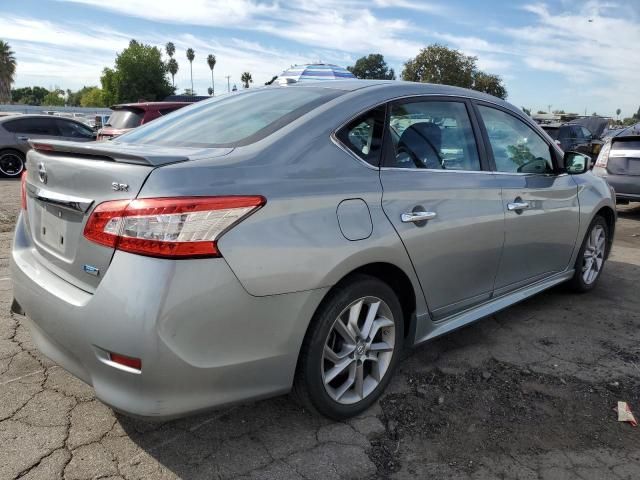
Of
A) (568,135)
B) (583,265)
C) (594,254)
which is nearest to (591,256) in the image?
(594,254)

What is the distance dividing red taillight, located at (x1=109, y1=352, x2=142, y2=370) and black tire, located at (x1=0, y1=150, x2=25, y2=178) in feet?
40.2

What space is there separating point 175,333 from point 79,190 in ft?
2.42

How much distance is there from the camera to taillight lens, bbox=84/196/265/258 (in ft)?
6.25

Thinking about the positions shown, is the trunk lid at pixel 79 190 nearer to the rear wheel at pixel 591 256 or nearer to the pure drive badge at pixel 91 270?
the pure drive badge at pixel 91 270

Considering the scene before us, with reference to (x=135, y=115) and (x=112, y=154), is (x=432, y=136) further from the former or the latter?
(x=135, y=115)

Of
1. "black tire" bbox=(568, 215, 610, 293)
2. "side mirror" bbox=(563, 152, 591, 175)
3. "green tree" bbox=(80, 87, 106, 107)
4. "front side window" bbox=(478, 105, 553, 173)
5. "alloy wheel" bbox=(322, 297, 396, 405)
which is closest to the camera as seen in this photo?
"alloy wheel" bbox=(322, 297, 396, 405)

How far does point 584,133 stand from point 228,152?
22027mm

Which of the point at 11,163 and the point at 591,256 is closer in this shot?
the point at 591,256

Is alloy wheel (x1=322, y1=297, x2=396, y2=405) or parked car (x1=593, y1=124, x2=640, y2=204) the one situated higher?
parked car (x1=593, y1=124, x2=640, y2=204)

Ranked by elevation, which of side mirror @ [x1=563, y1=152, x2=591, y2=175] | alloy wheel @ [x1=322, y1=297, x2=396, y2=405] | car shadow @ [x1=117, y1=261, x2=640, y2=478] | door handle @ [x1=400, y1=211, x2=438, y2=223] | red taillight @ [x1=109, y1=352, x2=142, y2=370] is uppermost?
side mirror @ [x1=563, y1=152, x2=591, y2=175]

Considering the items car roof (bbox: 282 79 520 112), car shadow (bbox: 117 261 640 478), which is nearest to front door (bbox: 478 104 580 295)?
car roof (bbox: 282 79 520 112)

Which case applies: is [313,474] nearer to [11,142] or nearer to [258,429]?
[258,429]

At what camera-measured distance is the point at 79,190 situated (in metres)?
2.15

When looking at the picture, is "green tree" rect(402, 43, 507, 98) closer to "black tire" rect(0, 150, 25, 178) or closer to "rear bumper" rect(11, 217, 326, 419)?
"black tire" rect(0, 150, 25, 178)
